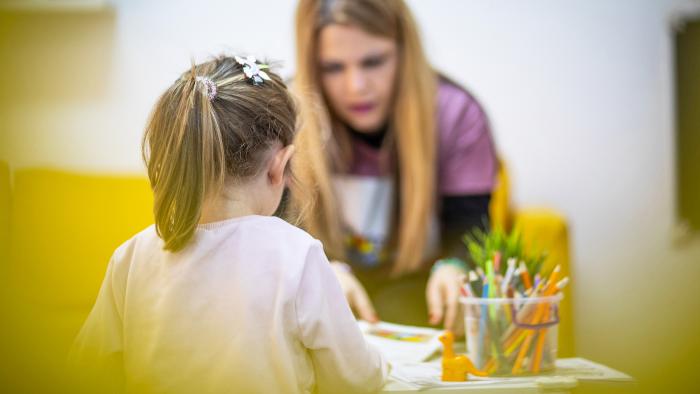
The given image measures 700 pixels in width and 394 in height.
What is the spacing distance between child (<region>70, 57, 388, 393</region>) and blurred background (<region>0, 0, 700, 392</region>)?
0.69 metres

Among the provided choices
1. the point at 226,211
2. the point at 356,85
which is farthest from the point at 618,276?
the point at 226,211

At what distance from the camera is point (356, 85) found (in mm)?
1080

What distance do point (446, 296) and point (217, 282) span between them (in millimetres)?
418

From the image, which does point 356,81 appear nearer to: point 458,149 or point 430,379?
point 458,149

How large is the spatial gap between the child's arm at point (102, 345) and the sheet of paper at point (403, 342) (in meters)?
0.25

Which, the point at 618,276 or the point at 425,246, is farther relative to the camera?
the point at 618,276

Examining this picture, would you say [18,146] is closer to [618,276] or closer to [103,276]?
[103,276]

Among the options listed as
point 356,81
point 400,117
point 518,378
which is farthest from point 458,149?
point 518,378

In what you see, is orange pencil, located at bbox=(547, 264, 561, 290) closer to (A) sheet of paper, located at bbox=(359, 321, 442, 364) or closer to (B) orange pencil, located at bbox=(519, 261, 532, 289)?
(B) orange pencil, located at bbox=(519, 261, 532, 289)

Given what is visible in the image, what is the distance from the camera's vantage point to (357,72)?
1081 millimetres

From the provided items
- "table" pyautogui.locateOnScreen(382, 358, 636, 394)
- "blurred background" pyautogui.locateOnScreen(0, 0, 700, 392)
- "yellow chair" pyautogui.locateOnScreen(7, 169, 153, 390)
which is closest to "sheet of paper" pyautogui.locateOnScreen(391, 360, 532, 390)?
"table" pyautogui.locateOnScreen(382, 358, 636, 394)

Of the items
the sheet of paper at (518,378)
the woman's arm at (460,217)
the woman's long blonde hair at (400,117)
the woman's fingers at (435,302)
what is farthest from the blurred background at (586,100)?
the sheet of paper at (518,378)

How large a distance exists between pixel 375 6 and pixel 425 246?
0.40 meters

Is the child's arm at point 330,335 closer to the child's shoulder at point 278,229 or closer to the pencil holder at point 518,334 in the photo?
the child's shoulder at point 278,229
